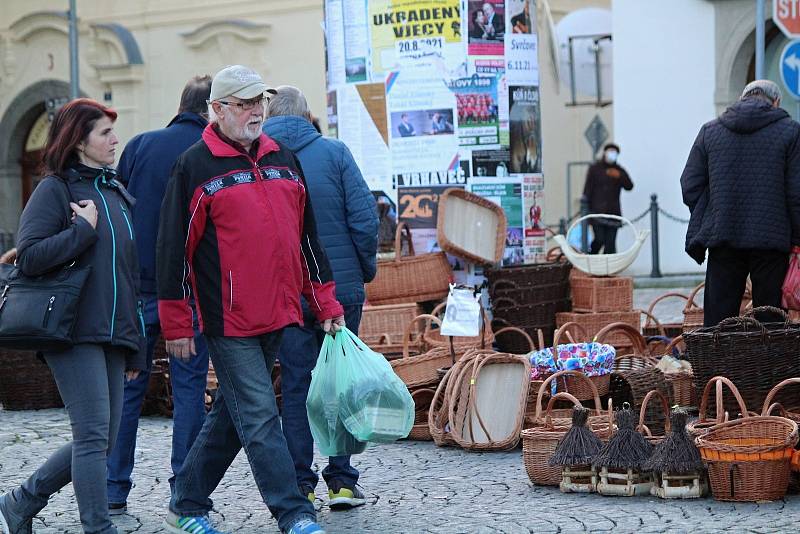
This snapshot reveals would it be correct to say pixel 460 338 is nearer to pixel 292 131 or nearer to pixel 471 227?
pixel 471 227

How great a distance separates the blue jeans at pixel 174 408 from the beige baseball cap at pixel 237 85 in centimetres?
111

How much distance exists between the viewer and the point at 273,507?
5.55 metres

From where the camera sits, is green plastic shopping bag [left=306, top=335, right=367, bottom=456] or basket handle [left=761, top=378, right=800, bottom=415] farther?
basket handle [left=761, top=378, right=800, bottom=415]

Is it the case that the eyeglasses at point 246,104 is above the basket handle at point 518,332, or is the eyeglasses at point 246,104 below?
above

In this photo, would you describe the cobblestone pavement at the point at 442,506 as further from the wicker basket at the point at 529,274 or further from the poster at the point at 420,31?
the poster at the point at 420,31

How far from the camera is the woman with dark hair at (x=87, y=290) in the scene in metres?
5.38

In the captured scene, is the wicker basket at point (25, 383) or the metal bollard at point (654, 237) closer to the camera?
the wicker basket at point (25, 383)

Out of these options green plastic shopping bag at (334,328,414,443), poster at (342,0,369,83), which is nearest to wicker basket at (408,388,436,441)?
green plastic shopping bag at (334,328,414,443)

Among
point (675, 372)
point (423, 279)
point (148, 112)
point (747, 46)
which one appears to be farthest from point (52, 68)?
point (675, 372)

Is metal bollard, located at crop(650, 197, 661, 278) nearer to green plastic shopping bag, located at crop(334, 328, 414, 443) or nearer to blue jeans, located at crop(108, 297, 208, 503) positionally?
blue jeans, located at crop(108, 297, 208, 503)

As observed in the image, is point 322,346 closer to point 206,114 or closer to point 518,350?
point 206,114

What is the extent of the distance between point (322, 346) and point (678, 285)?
12301mm

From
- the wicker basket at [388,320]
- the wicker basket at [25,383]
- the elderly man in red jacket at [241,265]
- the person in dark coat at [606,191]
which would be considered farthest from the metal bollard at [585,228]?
the elderly man in red jacket at [241,265]

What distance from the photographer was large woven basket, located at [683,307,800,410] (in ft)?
23.0
